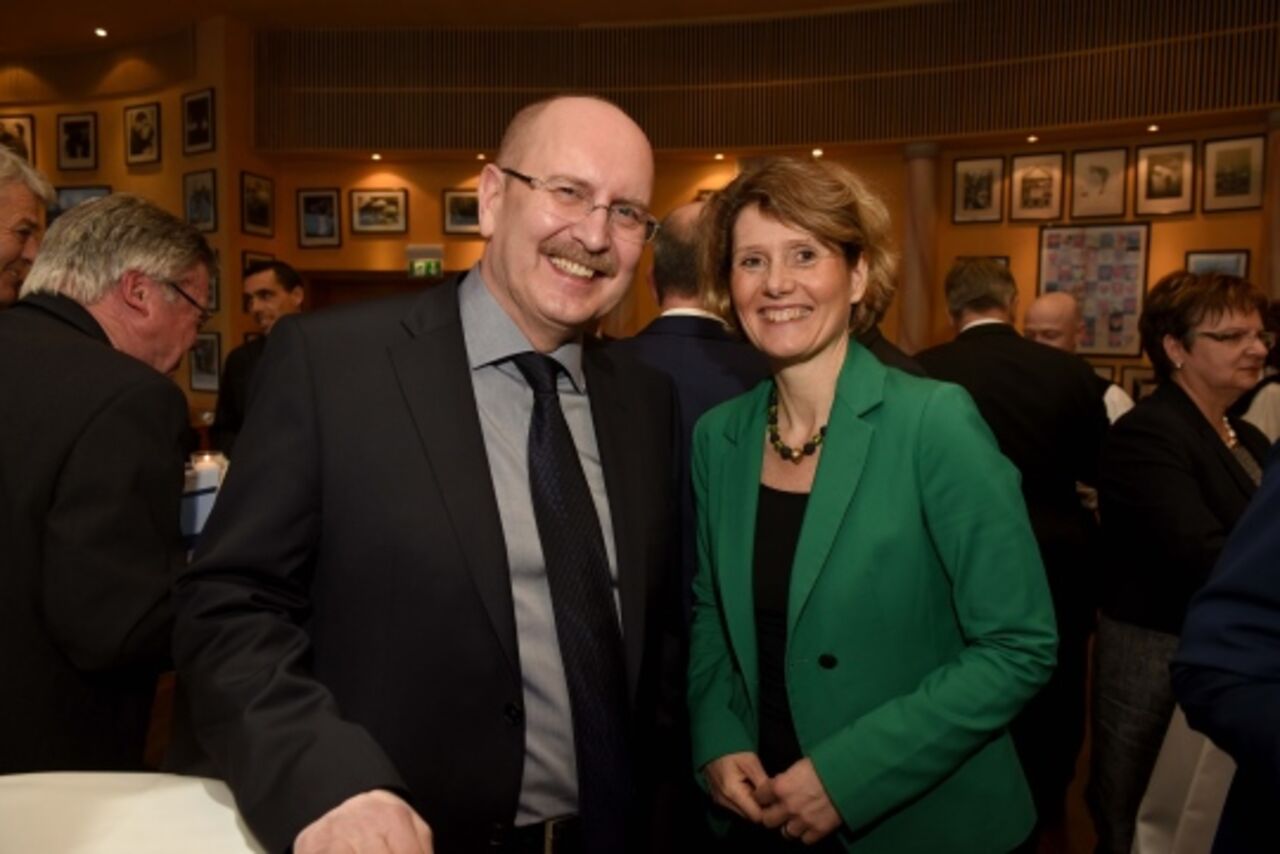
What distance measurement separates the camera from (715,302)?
7.02ft

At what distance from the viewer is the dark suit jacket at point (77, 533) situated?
183 centimetres

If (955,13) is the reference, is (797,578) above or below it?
below

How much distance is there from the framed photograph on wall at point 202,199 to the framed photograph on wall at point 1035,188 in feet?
25.7

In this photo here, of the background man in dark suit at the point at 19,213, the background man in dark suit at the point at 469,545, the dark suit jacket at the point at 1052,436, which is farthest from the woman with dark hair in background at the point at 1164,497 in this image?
the background man in dark suit at the point at 19,213

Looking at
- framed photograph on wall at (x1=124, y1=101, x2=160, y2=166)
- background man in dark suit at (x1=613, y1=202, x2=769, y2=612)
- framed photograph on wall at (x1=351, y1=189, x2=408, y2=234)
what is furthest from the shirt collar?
framed photograph on wall at (x1=124, y1=101, x2=160, y2=166)

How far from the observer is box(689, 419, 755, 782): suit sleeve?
74.5 inches

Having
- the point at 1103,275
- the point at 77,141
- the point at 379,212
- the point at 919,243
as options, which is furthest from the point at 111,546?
the point at 77,141

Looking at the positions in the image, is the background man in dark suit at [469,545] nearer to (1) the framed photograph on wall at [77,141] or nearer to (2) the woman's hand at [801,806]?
(2) the woman's hand at [801,806]

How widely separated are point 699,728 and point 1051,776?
7.87ft

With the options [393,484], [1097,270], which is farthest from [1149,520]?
[1097,270]

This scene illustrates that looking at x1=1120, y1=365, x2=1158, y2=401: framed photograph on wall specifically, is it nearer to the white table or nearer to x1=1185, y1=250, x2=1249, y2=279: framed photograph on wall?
x1=1185, y1=250, x2=1249, y2=279: framed photograph on wall

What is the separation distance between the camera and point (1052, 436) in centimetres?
368

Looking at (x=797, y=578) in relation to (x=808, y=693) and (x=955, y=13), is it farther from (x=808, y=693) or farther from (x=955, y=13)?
(x=955, y=13)

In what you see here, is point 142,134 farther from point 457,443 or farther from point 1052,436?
point 457,443
